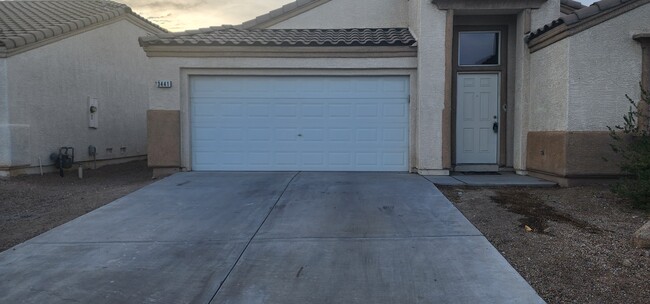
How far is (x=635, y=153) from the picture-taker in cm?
818

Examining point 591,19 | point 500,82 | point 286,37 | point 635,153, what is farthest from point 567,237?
point 286,37

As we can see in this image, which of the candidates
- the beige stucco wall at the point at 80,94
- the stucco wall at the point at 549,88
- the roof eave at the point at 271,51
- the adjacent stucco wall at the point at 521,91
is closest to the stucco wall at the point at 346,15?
the roof eave at the point at 271,51

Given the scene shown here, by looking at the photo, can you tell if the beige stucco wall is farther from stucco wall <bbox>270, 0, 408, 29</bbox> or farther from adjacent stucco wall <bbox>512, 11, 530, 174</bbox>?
adjacent stucco wall <bbox>512, 11, 530, 174</bbox>

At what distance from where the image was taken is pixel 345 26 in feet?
44.2

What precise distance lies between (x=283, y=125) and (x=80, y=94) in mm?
6652

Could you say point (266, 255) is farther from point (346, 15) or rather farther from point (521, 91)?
point (346, 15)

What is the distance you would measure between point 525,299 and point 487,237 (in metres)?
1.90

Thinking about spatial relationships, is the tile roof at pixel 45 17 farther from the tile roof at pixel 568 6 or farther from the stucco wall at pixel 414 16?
the tile roof at pixel 568 6

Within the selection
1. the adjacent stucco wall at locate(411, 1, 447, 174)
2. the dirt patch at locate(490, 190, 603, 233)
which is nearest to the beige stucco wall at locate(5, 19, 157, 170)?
the adjacent stucco wall at locate(411, 1, 447, 174)

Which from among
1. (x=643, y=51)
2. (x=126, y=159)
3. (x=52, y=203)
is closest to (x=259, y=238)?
(x=52, y=203)

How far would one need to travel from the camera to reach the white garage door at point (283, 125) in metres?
11.8

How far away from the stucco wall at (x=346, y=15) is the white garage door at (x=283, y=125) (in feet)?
7.84

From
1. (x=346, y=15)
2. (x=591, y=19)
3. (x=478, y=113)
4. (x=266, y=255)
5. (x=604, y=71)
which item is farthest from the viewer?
(x=346, y=15)

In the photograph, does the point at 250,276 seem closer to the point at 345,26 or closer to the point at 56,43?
the point at 345,26
